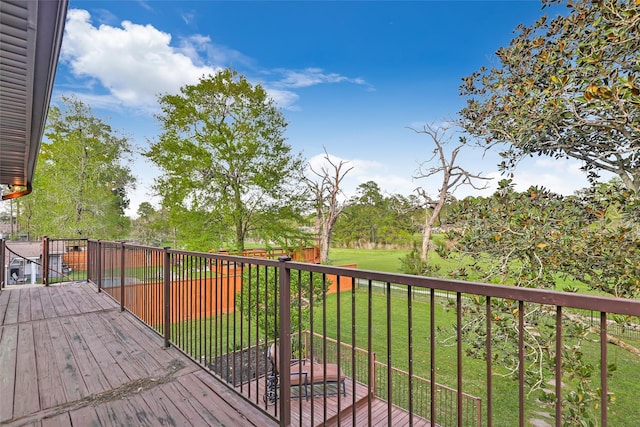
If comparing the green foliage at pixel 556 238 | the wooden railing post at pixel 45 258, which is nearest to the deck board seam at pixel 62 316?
the wooden railing post at pixel 45 258

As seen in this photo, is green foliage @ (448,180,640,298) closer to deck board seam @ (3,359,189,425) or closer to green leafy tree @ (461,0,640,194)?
green leafy tree @ (461,0,640,194)

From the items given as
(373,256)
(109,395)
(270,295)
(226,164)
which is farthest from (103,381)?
(373,256)

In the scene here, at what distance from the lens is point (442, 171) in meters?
Result: 14.9

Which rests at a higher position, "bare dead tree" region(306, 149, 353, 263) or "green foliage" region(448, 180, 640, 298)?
"bare dead tree" region(306, 149, 353, 263)

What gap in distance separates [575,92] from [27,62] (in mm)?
4814

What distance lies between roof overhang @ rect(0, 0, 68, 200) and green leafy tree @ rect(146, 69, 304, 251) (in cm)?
780

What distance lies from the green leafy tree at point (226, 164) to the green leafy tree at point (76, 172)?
280 inches

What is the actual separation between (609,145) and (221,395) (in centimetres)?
470

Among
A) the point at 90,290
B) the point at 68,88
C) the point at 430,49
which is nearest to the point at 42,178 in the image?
the point at 68,88

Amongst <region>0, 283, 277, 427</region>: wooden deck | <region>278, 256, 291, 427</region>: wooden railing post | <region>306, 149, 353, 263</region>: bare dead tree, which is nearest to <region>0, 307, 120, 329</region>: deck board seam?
<region>0, 283, 277, 427</region>: wooden deck

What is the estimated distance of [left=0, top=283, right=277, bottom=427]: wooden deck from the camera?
1.78 meters

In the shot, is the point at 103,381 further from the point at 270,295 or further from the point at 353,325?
the point at 270,295

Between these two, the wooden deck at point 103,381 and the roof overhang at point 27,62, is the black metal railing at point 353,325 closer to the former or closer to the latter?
the wooden deck at point 103,381

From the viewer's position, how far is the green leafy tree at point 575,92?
2.85 m
